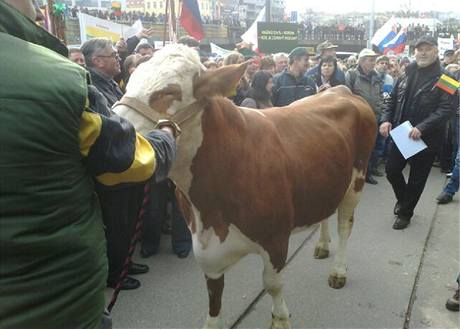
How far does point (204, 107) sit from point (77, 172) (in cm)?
98

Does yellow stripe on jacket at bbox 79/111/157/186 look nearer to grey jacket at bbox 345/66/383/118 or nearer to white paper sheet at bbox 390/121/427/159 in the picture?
white paper sheet at bbox 390/121/427/159

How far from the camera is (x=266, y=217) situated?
7.98 ft

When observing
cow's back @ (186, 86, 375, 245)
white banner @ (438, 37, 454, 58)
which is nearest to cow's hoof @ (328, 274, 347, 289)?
cow's back @ (186, 86, 375, 245)

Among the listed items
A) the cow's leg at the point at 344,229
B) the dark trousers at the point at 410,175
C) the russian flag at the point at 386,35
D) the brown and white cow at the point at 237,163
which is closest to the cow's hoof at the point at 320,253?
the cow's leg at the point at 344,229

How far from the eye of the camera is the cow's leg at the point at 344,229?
11.5 ft

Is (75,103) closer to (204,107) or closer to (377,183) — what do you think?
(204,107)

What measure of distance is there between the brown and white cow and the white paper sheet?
1430 mm

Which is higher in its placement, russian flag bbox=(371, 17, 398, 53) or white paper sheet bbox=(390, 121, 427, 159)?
russian flag bbox=(371, 17, 398, 53)

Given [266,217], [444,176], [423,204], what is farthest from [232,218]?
[444,176]

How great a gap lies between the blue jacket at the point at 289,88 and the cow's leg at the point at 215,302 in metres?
3.25

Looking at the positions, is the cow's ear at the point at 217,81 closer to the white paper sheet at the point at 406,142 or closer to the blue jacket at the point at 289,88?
the white paper sheet at the point at 406,142

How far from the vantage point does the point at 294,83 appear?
5.55 meters

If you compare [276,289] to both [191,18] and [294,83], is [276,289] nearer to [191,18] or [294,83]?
[294,83]

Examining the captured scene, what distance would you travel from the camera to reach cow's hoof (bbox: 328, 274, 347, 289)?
350 centimetres
